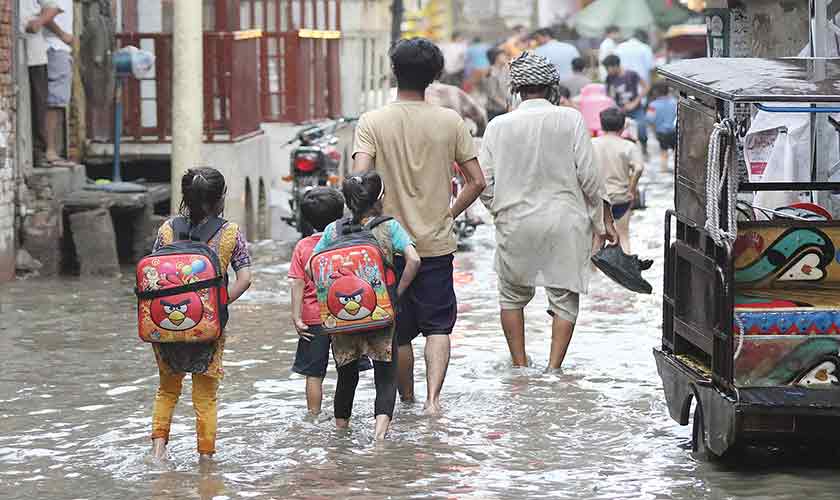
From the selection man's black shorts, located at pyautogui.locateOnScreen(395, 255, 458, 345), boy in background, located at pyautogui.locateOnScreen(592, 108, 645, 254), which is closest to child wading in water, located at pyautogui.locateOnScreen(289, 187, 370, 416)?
man's black shorts, located at pyautogui.locateOnScreen(395, 255, 458, 345)

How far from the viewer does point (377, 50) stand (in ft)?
103

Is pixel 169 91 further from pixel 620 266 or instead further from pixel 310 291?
pixel 310 291

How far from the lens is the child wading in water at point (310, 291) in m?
7.88

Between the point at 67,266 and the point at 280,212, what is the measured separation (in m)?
6.31

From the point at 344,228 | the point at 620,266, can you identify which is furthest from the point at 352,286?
the point at 620,266

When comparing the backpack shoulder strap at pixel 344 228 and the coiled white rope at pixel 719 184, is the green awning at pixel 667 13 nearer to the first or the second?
the backpack shoulder strap at pixel 344 228

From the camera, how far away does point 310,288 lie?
7.99m

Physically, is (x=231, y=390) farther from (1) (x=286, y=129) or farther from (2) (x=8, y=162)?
(1) (x=286, y=129)

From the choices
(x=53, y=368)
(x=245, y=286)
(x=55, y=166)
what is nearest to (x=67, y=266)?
(x=55, y=166)

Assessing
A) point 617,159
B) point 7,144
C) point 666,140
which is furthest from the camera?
point 666,140

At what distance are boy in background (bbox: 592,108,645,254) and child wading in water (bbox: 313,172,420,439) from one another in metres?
7.00

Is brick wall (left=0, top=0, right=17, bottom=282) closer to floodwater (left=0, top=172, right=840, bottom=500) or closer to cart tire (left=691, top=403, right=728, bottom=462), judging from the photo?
floodwater (left=0, top=172, right=840, bottom=500)

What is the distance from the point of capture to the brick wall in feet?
45.6

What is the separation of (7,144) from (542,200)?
19.4 ft
